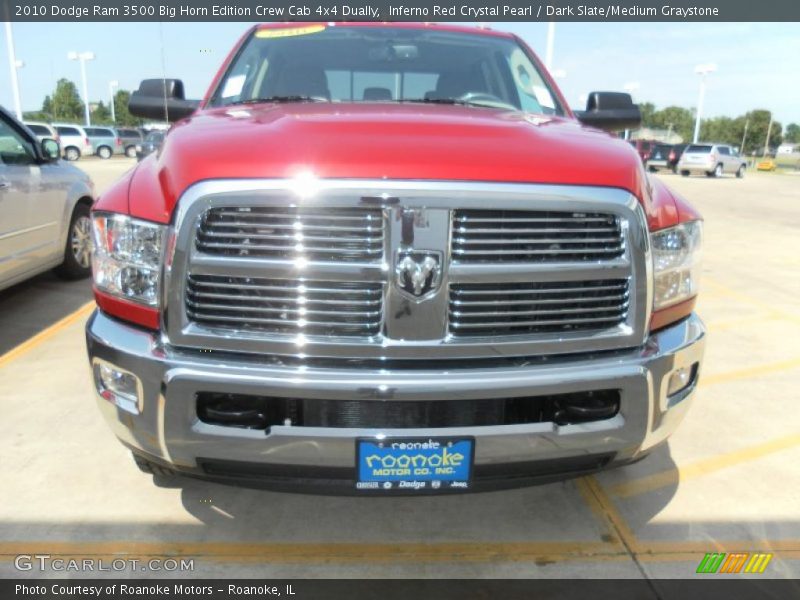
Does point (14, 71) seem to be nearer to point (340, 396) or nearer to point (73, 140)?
point (73, 140)

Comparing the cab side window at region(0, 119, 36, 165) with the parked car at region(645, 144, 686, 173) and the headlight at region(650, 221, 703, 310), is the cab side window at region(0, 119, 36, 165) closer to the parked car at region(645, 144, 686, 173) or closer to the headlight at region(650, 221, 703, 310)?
the headlight at region(650, 221, 703, 310)

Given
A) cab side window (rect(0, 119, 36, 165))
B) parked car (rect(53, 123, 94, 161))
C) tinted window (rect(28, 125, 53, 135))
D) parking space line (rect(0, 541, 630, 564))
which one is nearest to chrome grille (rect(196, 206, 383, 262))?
parking space line (rect(0, 541, 630, 564))

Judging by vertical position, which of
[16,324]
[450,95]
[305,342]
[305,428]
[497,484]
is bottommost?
[16,324]

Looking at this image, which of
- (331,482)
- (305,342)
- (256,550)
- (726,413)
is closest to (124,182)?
(305,342)

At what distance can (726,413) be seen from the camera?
3.71 metres

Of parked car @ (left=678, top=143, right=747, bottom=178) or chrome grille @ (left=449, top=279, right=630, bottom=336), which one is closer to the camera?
chrome grille @ (left=449, top=279, right=630, bottom=336)

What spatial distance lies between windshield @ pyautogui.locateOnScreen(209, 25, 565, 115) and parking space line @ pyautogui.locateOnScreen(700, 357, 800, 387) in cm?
211

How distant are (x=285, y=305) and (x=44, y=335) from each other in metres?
3.65

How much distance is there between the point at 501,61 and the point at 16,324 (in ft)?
13.6

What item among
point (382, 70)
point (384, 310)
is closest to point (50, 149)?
point (382, 70)

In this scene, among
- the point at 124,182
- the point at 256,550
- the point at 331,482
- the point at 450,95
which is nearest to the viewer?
the point at 331,482

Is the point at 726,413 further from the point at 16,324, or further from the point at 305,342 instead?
the point at 16,324

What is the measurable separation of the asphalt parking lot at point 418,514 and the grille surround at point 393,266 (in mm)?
919

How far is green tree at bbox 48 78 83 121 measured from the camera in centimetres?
5975
